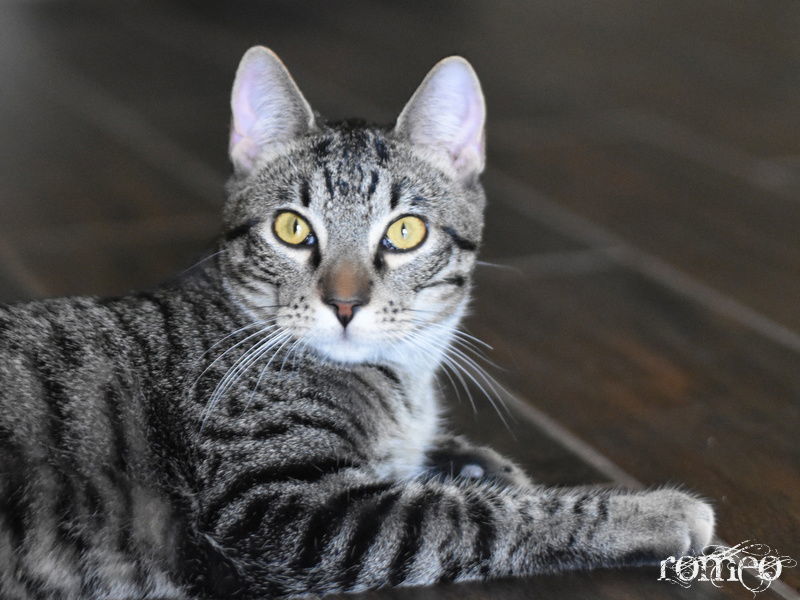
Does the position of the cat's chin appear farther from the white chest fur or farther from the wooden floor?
the wooden floor

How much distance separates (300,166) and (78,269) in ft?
3.79

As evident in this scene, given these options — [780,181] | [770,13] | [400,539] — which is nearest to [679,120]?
[780,181]

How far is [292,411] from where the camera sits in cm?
186

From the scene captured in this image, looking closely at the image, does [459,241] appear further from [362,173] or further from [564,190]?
[564,190]

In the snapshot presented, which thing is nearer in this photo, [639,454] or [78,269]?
[639,454]

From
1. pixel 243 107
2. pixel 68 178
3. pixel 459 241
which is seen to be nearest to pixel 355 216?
pixel 459 241

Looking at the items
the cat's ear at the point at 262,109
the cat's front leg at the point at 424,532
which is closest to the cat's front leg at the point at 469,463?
the cat's front leg at the point at 424,532

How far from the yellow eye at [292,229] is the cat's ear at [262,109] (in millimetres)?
184

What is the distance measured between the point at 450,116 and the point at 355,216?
0.30 metres

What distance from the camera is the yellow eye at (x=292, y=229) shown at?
193 centimetres

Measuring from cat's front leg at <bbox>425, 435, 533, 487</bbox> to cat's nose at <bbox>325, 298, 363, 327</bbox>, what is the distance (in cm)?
36

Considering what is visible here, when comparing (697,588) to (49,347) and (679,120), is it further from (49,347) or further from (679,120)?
(679,120)

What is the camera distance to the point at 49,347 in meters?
1.83

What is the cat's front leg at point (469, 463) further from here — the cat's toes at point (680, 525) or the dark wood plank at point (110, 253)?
the dark wood plank at point (110, 253)
